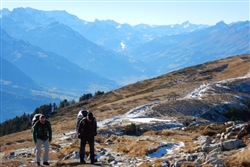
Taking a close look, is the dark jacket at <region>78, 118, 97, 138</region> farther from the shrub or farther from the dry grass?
the shrub


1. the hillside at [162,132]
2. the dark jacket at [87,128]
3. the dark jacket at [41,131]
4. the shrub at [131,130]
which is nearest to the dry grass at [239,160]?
the hillside at [162,132]

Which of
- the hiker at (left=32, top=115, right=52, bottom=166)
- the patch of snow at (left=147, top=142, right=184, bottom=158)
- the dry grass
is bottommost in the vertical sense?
the dry grass

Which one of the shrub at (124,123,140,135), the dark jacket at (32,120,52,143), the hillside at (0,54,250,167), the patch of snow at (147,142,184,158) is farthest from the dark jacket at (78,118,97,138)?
the shrub at (124,123,140,135)

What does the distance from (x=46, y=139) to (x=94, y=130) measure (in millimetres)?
3128

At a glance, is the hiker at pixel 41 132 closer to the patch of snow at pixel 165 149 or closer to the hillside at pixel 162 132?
the hillside at pixel 162 132

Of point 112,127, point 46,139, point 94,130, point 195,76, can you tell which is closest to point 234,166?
point 94,130

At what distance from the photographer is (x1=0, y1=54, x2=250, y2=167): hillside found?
68.6ft

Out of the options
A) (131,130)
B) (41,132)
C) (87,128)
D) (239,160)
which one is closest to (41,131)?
(41,132)

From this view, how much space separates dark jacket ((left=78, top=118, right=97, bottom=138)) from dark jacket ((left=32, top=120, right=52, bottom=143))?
2.14m

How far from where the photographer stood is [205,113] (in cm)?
7925

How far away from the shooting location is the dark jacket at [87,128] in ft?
68.6

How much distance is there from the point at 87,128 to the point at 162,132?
18478 millimetres

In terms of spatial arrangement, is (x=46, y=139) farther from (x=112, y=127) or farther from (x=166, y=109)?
(x=166, y=109)

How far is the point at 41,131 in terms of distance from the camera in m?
21.9
